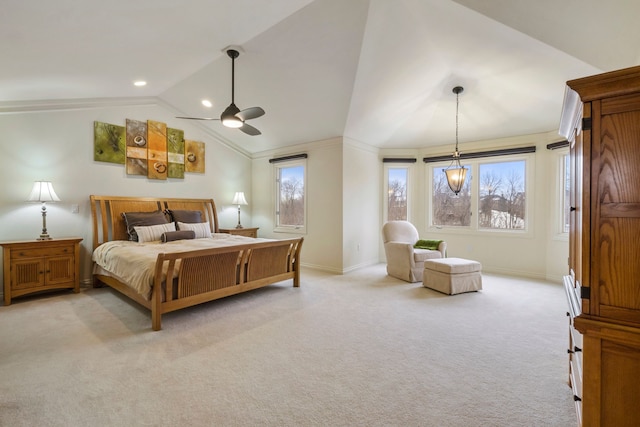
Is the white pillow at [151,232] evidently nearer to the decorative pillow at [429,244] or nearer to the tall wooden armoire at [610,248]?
the decorative pillow at [429,244]

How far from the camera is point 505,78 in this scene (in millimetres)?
4168

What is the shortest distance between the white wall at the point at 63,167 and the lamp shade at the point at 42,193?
29 centimetres

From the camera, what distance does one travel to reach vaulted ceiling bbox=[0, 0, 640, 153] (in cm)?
258

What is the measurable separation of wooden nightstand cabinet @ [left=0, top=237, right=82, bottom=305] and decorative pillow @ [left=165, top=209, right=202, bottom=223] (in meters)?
1.43

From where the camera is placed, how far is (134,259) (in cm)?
344

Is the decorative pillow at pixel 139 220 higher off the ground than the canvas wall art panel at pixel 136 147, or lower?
lower

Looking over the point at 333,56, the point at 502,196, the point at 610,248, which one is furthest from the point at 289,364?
the point at 502,196

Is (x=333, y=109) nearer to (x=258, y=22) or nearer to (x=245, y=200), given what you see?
(x=258, y=22)

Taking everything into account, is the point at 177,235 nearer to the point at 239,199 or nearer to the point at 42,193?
the point at 42,193

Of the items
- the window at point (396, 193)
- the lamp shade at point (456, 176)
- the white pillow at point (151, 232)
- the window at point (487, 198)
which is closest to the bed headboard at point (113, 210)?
the white pillow at point (151, 232)

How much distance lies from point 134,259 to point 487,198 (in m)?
6.04

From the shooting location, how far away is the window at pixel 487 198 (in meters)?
5.52

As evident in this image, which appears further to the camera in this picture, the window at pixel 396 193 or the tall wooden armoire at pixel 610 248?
the window at pixel 396 193

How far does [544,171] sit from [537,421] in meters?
4.81
